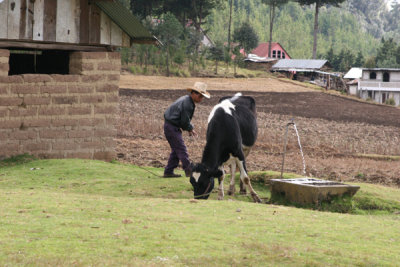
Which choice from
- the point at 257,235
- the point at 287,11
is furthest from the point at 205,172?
the point at 287,11

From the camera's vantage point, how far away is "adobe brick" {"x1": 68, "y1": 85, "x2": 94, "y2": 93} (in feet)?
50.5

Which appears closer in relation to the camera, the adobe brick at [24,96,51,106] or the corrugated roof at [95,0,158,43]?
the adobe brick at [24,96,51,106]

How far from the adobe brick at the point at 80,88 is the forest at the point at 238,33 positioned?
1363 inches

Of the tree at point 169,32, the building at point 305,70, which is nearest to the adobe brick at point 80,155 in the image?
the tree at point 169,32

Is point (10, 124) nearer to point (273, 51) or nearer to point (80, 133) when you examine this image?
point (80, 133)

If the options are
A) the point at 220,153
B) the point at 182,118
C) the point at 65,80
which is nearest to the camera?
the point at 220,153

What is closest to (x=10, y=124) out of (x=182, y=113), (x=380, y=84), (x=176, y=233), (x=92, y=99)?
(x=92, y=99)

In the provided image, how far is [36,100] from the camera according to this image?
14789mm

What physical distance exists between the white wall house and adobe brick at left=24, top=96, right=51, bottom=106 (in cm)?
5376

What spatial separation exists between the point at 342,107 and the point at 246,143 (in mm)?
31140

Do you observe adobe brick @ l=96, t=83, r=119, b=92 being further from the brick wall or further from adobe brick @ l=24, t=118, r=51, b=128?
adobe brick @ l=24, t=118, r=51, b=128

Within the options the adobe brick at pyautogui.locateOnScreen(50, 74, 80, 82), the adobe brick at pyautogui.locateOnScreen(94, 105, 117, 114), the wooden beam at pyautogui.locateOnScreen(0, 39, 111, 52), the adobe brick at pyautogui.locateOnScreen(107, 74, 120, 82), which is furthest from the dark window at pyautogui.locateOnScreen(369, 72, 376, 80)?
the adobe brick at pyautogui.locateOnScreen(50, 74, 80, 82)

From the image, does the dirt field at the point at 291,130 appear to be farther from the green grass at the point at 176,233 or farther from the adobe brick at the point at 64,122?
the green grass at the point at 176,233

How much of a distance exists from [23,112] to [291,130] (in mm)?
15262
